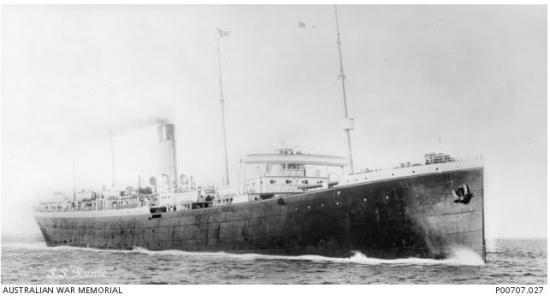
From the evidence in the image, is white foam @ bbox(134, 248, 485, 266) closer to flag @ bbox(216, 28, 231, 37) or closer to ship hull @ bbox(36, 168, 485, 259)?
ship hull @ bbox(36, 168, 485, 259)

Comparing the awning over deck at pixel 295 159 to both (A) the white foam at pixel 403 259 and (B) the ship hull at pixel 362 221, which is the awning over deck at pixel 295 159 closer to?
(B) the ship hull at pixel 362 221

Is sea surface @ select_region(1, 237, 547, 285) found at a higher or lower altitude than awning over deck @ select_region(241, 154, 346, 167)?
lower

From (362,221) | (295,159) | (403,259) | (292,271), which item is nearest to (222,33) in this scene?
(295,159)

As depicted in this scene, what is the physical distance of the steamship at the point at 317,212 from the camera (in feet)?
79.1

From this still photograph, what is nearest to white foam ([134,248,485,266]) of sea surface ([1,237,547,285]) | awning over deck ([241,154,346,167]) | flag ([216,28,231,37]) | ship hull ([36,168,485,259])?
sea surface ([1,237,547,285])

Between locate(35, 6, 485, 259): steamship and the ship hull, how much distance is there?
4 cm

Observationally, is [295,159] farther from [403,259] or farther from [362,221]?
[403,259]

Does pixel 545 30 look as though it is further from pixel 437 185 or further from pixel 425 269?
pixel 425 269

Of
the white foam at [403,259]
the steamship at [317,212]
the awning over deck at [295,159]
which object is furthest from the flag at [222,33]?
the white foam at [403,259]

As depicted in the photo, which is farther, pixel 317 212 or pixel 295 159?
pixel 295 159

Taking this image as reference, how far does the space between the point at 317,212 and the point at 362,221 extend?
249 centimetres

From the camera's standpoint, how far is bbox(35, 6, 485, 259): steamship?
24109 millimetres

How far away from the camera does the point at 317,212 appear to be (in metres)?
26.8

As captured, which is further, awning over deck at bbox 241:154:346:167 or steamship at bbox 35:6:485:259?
awning over deck at bbox 241:154:346:167
